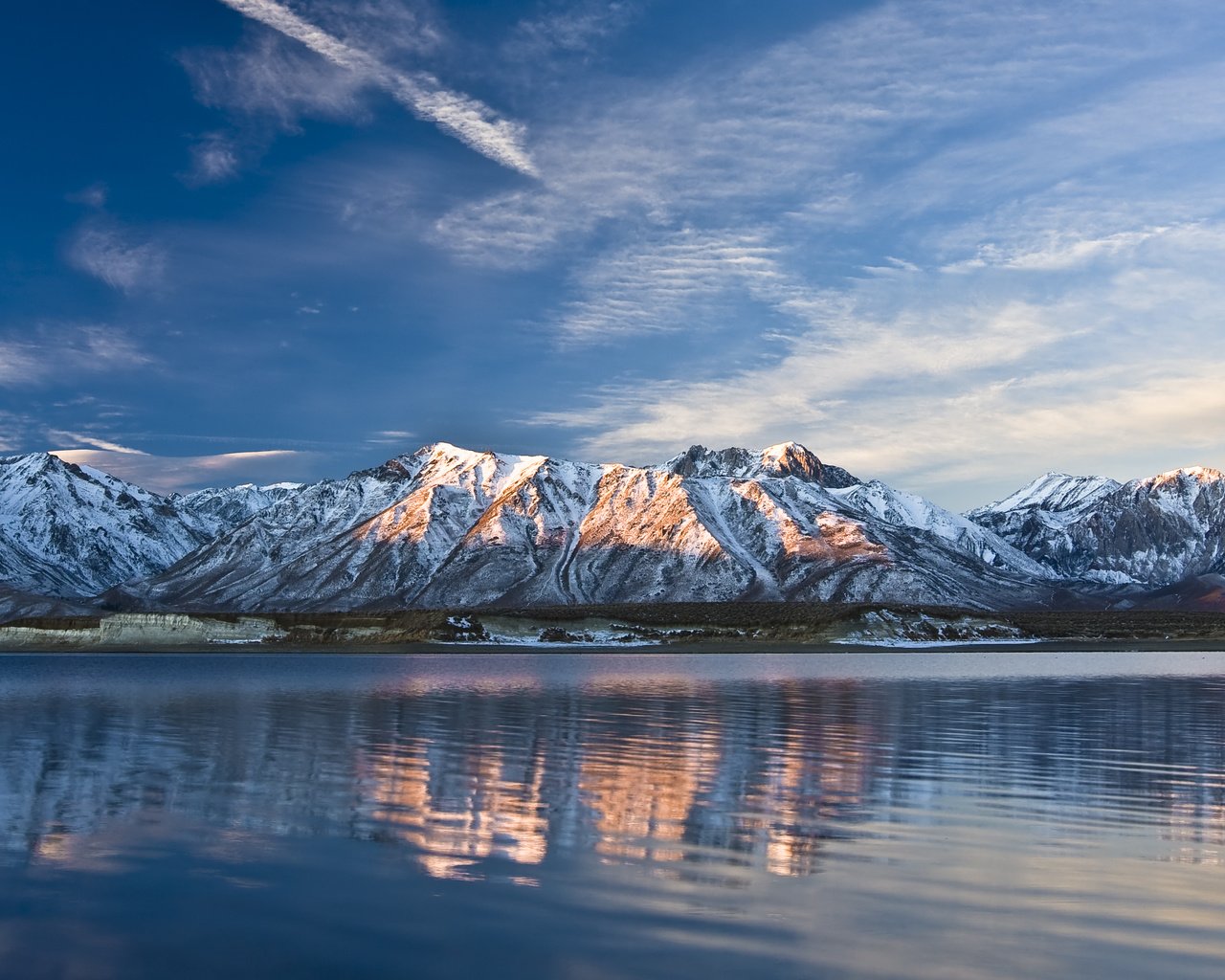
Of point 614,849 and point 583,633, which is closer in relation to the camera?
point 614,849

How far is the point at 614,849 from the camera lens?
18.2 m

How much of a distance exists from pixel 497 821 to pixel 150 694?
1876 inches

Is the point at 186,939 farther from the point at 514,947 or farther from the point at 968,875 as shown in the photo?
the point at 968,875

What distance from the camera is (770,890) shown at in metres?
15.4

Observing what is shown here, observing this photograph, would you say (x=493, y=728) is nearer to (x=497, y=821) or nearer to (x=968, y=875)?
(x=497, y=821)

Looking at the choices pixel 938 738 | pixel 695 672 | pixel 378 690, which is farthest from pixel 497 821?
pixel 695 672

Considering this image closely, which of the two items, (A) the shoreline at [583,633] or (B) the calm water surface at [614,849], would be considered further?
(A) the shoreline at [583,633]

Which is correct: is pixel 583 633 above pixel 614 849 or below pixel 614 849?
above

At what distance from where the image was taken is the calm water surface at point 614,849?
41.7 feet

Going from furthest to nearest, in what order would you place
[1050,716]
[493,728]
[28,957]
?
[1050,716] → [493,728] → [28,957]

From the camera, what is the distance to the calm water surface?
12719mm

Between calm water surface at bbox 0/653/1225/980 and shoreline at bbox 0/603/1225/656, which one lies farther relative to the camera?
shoreline at bbox 0/603/1225/656

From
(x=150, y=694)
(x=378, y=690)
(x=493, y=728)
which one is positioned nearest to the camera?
(x=493, y=728)

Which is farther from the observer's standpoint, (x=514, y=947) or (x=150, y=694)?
(x=150, y=694)
